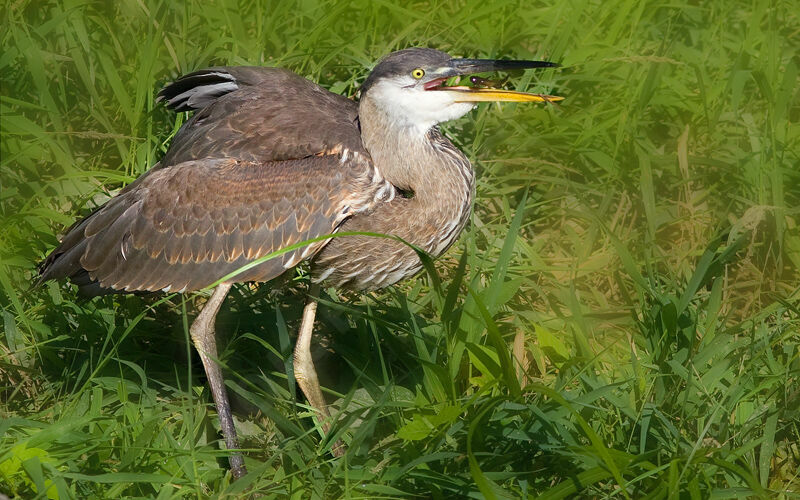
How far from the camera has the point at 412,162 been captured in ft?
14.5

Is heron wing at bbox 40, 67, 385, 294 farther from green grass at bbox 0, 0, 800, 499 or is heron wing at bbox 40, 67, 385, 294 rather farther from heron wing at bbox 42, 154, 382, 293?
green grass at bbox 0, 0, 800, 499

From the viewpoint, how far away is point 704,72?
242 inches

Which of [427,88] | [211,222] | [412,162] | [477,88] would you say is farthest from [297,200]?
[477,88]

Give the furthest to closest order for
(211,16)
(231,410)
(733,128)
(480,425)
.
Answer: (211,16)
(733,128)
(231,410)
(480,425)

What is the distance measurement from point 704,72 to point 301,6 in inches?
95.8

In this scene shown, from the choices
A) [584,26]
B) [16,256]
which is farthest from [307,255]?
[584,26]

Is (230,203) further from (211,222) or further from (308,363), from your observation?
(308,363)

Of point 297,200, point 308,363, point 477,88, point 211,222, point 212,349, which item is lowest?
point 308,363

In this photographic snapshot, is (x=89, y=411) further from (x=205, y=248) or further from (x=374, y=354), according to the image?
(x=374, y=354)

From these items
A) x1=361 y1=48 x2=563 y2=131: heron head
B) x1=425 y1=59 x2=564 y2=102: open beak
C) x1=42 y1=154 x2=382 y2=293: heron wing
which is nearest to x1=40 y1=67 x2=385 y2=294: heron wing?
x1=42 y1=154 x2=382 y2=293: heron wing

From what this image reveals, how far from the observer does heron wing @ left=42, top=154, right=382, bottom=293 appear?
14.1 ft

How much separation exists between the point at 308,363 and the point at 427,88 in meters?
1.40

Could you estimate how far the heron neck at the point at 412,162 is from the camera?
4430 millimetres

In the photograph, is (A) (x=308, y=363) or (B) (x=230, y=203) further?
(A) (x=308, y=363)
